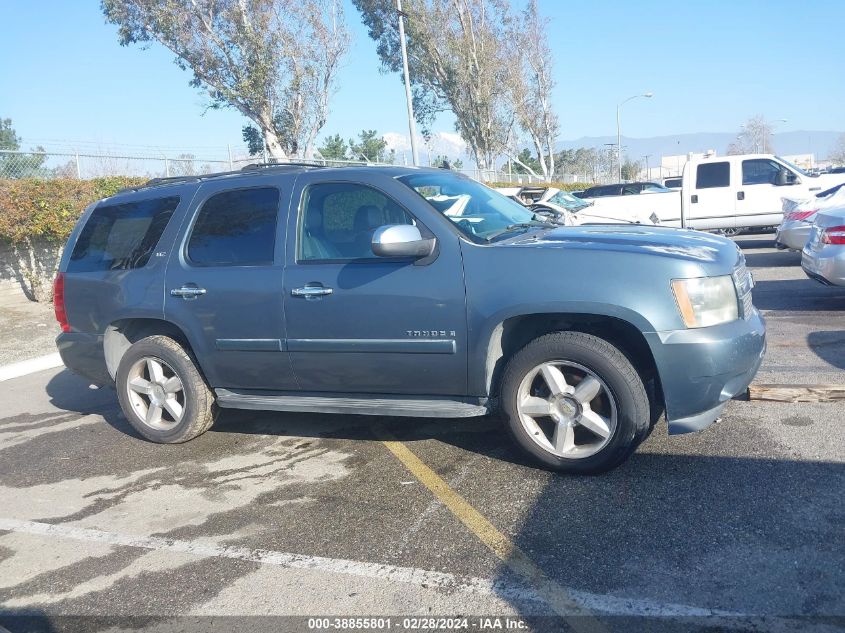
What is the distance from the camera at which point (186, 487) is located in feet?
15.3

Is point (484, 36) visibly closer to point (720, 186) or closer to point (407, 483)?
point (720, 186)

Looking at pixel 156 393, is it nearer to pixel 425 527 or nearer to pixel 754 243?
pixel 425 527

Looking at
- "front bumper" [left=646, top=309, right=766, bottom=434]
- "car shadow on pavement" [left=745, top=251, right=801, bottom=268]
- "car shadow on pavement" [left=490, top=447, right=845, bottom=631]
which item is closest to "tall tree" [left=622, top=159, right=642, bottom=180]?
"car shadow on pavement" [left=745, top=251, right=801, bottom=268]

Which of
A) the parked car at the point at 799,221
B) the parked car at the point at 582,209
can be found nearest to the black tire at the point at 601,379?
the parked car at the point at 799,221

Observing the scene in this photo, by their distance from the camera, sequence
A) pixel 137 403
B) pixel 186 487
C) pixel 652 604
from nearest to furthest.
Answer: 1. pixel 652 604
2. pixel 186 487
3. pixel 137 403

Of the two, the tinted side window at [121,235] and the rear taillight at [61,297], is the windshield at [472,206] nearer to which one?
the tinted side window at [121,235]

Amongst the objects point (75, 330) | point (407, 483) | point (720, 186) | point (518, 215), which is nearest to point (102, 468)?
point (75, 330)

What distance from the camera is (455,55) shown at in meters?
37.5

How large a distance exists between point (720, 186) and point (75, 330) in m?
14.2

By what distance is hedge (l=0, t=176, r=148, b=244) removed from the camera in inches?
439

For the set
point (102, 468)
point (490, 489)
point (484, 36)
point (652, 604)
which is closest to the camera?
point (652, 604)

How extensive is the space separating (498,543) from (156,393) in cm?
314

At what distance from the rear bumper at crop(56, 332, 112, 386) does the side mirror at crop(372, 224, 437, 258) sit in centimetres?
272

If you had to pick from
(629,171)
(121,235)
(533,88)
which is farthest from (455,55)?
(629,171)
